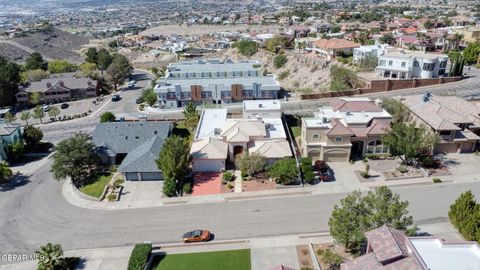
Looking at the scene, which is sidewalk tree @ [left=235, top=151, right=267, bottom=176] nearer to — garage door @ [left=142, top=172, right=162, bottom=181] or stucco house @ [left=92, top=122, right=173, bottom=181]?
garage door @ [left=142, top=172, right=162, bottom=181]

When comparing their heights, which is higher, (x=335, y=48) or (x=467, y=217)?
(x=335, y=48)

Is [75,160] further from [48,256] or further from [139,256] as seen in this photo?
[139,256]

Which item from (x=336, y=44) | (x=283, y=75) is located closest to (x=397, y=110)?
(x=283, y=75)

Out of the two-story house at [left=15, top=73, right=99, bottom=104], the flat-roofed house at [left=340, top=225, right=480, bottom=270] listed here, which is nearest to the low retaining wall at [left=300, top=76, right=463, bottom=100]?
the flat-roofed house at [left=340, top=225, right=480, bottom=270]

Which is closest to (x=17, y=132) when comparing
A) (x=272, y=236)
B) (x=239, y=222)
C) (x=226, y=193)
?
(x=226, y=193)

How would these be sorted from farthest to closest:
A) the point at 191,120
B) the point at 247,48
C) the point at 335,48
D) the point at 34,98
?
the point at 247,48, the point at 335,48, the point at 34,98, the point at 191,120
